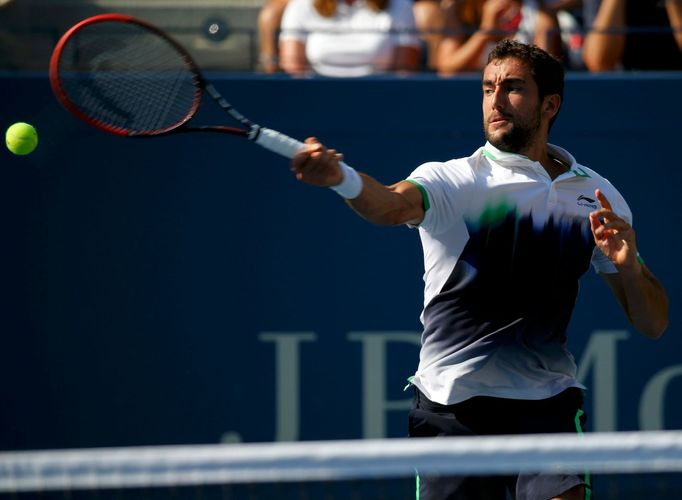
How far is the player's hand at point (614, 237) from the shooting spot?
3.54 metres

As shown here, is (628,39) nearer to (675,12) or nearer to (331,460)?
(675,12)

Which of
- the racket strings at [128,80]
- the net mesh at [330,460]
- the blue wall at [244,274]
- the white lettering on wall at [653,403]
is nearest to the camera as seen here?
the net mesh at [330,460]

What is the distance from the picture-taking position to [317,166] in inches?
126

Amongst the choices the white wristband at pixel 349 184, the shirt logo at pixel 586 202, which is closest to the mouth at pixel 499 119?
the shirt logo at pixel 586 202

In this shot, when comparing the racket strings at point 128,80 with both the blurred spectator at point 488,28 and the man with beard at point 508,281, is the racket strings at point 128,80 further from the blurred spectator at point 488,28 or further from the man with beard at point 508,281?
the blurred spectator at point 488,28

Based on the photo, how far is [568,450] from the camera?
2875mm

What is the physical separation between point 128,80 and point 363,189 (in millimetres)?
1828

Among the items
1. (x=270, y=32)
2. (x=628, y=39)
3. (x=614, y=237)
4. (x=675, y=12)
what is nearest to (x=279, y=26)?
(x=270, y=32)

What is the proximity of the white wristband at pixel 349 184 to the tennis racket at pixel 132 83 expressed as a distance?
0.15 m

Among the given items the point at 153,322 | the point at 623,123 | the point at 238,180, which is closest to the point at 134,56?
the point at 238,180

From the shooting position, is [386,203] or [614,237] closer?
[386,203]

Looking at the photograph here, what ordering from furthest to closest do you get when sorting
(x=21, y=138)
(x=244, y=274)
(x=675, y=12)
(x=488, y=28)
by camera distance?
(x=675, y=12), (x=488, y=28), (x=244, y=274), (x=21, y=138)

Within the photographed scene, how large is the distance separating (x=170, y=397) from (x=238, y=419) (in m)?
0.32

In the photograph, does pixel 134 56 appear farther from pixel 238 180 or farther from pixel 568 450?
pixel 568 450
